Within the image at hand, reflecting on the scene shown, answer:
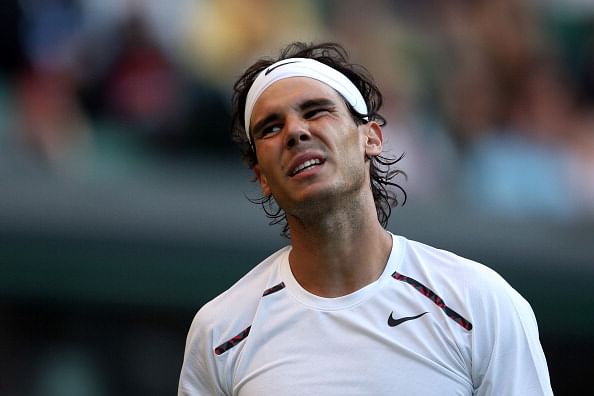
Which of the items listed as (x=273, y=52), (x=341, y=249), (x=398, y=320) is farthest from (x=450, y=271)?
(x=273, y=52)

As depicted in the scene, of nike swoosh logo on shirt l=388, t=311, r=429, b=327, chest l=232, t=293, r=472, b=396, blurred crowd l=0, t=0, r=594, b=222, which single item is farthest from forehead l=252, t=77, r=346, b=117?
blurred crowd l=0, t=0, r=594, b=222

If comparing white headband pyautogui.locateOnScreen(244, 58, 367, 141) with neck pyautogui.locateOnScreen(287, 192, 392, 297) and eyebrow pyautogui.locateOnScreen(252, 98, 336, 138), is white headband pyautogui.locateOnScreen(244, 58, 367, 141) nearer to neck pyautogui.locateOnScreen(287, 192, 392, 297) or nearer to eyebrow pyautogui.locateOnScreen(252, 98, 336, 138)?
eyebrow pyautogui.locateOnScreen(252, 98, 336, 138)

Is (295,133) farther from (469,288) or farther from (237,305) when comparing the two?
(469,288)

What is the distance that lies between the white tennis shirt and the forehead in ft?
1.59

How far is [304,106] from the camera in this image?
144 inches

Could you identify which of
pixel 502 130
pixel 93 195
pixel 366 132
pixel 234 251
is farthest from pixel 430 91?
pixel 366 132

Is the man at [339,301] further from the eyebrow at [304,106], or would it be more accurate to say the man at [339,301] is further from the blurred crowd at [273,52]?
the blurred crowd at [273,52]

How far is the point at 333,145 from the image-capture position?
3.61 meters

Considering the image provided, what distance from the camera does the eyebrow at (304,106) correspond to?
367cm

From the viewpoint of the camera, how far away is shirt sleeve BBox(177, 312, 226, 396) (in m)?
3.60

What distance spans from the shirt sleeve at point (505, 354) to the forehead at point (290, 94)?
0.79 meters

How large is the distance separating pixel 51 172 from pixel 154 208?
2.07 ft

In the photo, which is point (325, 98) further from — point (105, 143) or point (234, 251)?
point (105, 143)

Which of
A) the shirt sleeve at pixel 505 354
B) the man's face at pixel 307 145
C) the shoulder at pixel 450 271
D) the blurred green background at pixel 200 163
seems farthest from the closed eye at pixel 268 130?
the blurred green background at pixel 200 163
